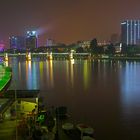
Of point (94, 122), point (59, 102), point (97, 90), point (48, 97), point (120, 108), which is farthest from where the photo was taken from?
point (97, 90)

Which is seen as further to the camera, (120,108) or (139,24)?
(139,24)

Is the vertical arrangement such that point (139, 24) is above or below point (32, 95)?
Result: above

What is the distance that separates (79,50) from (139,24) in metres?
26.6

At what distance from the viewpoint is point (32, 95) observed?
11109mm

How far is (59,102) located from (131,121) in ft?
14.4

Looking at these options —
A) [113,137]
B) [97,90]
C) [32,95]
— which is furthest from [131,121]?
[97,90]

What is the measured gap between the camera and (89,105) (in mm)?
13734

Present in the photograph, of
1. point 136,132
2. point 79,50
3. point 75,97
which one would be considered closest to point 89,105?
point 75,97

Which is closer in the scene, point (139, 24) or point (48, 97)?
point (48, 97)

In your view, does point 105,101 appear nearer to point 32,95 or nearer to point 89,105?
point 89,105

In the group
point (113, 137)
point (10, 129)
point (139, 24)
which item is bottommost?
point (113, 137)

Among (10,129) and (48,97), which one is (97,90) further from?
(10,129)

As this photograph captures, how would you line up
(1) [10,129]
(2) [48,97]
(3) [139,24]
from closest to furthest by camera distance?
(1) [10,129] → (2) [48,97] → (3) [139,24]

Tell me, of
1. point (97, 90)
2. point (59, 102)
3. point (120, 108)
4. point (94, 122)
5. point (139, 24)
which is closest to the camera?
point (94, 122)
